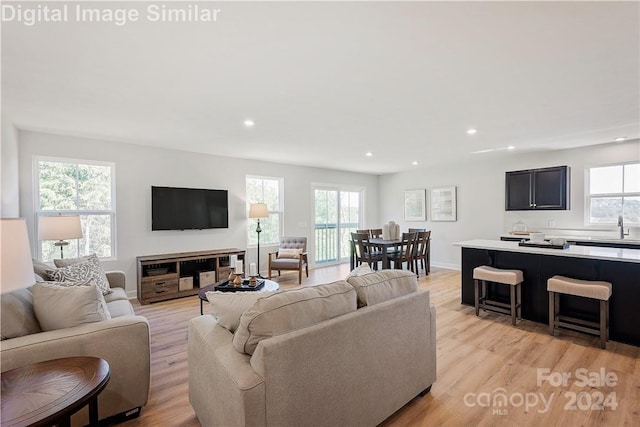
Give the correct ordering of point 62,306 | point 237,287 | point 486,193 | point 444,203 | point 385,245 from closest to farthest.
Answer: point 62,306 → point 237,287 → point 385,245 → point 486,193 → point 444,203

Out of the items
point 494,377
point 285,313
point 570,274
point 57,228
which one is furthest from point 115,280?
Answer: point 570,274

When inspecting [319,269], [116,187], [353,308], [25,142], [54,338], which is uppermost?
[25,142]

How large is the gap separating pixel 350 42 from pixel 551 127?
11.2 feet

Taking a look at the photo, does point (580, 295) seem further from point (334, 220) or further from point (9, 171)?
point (9, 171)

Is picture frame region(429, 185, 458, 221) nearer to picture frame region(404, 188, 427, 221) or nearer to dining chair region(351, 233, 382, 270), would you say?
picture frame region(404, 188, 427, 221)

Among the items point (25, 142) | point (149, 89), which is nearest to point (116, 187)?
point (25, 142)

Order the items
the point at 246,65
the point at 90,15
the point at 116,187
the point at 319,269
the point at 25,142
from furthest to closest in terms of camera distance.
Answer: the point at 319,269, the point at 116,187, the point at 25,142, the point at 246,65, the point at 90,15

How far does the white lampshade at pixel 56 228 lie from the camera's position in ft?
10.7

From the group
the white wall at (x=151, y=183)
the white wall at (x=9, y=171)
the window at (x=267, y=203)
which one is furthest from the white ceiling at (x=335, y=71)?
the window at (x=267, y=203)

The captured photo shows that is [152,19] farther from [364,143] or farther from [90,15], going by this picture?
[364,143]

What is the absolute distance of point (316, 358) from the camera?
145 centimetres

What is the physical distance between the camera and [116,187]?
448cm

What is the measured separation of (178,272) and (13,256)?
145 inches

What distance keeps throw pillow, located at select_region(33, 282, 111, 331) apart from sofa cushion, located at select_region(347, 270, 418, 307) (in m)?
1.62
